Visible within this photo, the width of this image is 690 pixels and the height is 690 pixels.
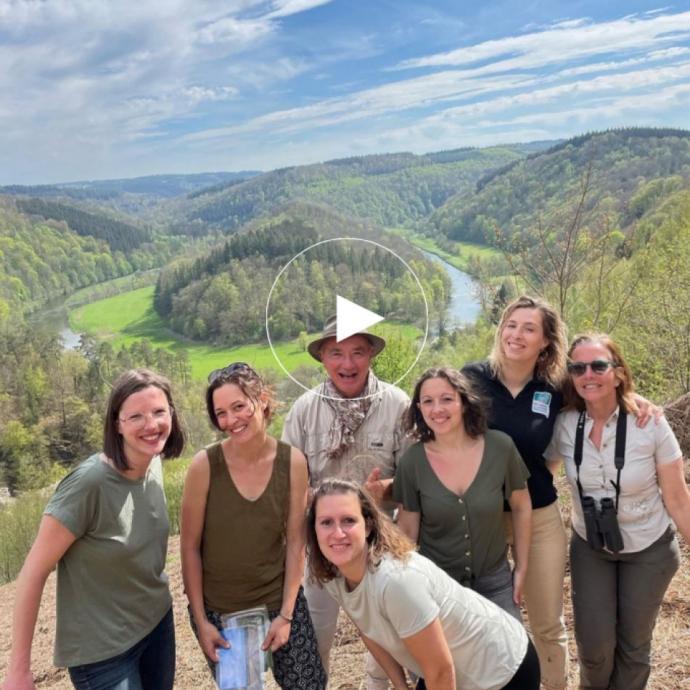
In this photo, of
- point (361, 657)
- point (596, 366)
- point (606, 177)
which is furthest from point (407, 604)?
point (606, 177)

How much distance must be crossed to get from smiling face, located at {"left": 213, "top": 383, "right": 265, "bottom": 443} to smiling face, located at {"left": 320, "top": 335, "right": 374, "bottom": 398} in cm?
69

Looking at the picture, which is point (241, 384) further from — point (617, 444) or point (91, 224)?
point (91, 224)

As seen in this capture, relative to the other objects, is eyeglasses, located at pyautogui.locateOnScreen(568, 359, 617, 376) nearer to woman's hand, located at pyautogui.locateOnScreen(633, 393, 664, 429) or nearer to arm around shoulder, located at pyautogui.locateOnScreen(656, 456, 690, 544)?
woman's hand, located at pyautogui.locateOnScreen(633, 393, 664, 429)

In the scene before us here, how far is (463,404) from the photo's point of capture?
125 inches

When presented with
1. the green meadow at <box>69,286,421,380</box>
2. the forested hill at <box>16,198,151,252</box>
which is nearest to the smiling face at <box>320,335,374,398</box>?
the green meadow at <box>69,286,421,380</box>

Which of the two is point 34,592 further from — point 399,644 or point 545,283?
point 545,283

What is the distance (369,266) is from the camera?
13.5 ft

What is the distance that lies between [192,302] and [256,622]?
4330 centimetres

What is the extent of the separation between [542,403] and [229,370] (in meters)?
1.78

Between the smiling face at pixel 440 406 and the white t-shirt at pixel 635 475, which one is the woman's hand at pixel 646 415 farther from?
the smiling face at pixel 440 406

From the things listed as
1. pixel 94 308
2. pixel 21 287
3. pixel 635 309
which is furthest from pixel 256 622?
pixel 21 287

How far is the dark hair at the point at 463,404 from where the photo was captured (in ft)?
10.4

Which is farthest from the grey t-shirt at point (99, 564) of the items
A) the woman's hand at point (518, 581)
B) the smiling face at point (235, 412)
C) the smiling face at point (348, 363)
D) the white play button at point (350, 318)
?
the woman's hand at point (518, 581)

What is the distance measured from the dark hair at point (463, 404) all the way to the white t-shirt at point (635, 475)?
657 millimetres
